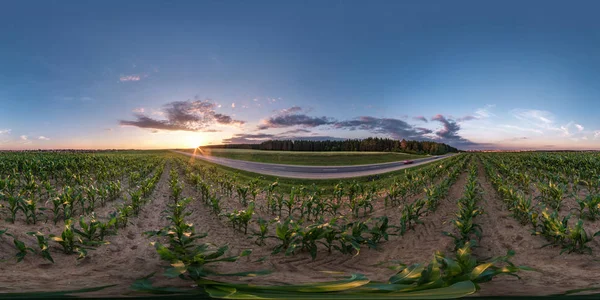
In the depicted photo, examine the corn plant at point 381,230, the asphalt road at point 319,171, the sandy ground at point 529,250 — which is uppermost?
the corn plant at point 381,230

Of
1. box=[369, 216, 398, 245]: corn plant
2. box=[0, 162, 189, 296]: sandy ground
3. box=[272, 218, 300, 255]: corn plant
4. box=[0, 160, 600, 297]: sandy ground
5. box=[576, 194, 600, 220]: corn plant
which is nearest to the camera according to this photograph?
box=[0, 162, 189, 296]: sandy ground

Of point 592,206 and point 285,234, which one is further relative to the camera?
point 592,206

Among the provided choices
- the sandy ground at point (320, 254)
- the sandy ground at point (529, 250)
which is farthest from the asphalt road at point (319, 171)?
the sandy ground at point (529, 250)

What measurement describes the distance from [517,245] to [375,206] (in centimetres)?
459

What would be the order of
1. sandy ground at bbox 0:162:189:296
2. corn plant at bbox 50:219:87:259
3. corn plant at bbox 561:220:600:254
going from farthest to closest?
corn plant at bbox 561:220:600:254 → corn plant at bbox 50:219:87:259 → sandy ground at bbox 0:162:189:296

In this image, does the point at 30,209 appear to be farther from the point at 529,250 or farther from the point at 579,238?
the point at 579,238

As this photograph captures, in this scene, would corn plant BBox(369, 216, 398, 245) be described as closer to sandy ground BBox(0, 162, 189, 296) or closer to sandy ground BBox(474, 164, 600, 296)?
sandy ground BBox(474, 164, 600, 296)

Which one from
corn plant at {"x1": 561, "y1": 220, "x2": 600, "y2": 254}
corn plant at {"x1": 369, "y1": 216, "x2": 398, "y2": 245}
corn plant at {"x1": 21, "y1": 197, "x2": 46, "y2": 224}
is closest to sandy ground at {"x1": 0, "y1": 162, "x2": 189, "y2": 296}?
corn plant at {"x1": 21, "y1": 197, "x2": 46, "y2": 224}

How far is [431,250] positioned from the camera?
4.81 metres

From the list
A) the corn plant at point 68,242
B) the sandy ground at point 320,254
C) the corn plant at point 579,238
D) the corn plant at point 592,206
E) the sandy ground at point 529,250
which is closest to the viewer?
the sandy ground at point 320,254

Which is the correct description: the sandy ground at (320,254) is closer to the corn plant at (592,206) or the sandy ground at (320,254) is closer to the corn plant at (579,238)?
the corn plant at (579,238)

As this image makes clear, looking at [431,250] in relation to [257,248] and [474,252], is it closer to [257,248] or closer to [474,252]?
[474,252]

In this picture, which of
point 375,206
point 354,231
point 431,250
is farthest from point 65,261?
point 375,206

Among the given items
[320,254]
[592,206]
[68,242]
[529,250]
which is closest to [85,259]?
[68,242]
